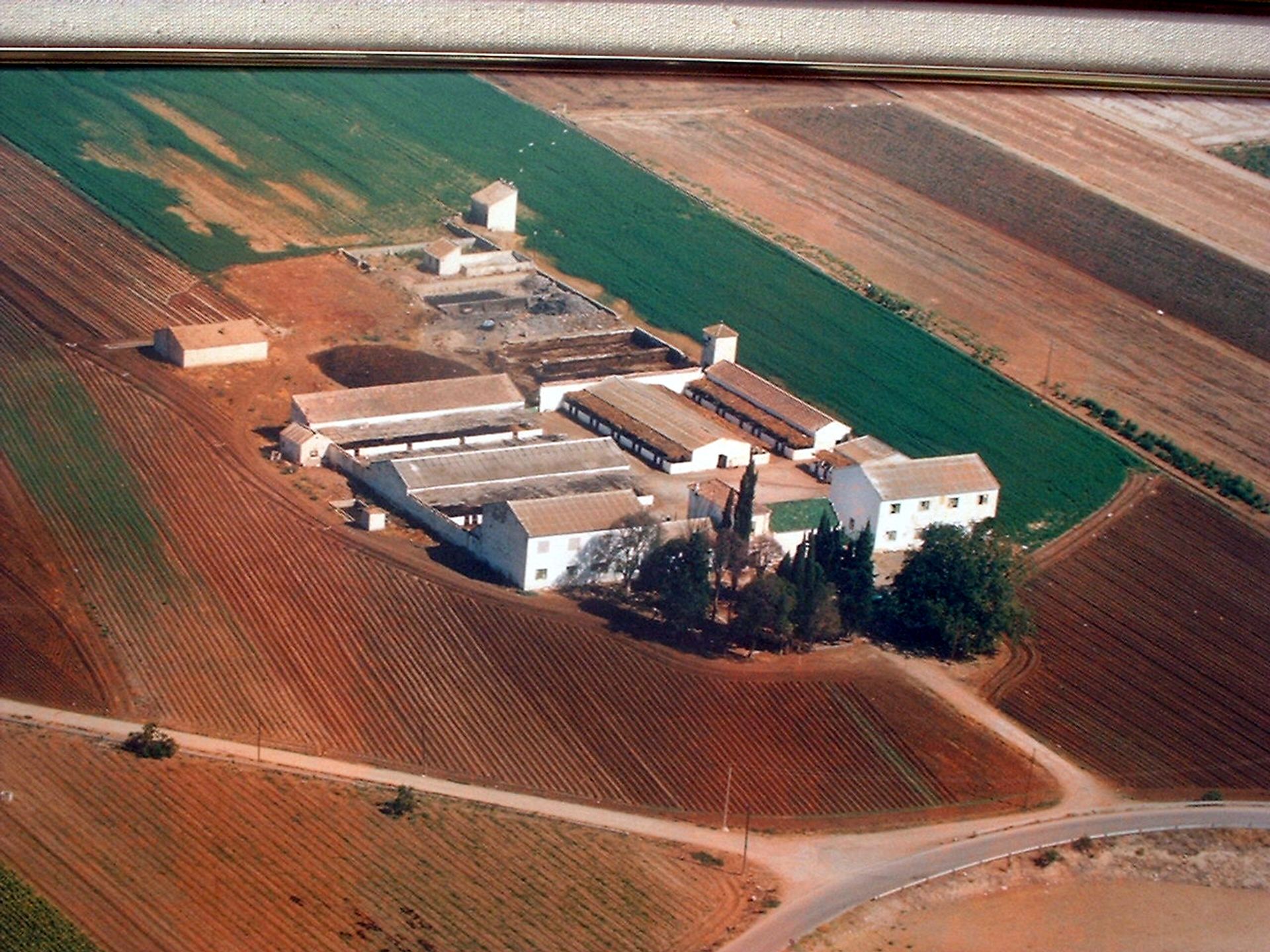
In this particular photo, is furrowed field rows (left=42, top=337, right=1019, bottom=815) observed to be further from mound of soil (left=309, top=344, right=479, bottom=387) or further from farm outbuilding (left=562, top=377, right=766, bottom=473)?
farm outbuilding (left=562, top=377, right=766, bottom=473)

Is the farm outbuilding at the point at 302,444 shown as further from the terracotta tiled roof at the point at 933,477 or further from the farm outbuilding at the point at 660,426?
the terracotta tiled roof at the point at 933,477

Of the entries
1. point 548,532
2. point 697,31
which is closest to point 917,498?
point 548,532

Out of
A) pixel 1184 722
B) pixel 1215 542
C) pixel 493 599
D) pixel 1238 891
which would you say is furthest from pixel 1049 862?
pixel 493 599

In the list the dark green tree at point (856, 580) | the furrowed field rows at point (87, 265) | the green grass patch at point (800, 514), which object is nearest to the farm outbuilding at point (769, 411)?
the green grass patch at point (800, 514)

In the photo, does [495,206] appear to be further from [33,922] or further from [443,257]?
[33,922]

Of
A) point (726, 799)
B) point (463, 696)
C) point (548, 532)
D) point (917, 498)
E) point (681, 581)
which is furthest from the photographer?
point (548, 532)

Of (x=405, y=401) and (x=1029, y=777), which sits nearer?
(x=1029, y=777)
